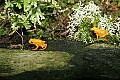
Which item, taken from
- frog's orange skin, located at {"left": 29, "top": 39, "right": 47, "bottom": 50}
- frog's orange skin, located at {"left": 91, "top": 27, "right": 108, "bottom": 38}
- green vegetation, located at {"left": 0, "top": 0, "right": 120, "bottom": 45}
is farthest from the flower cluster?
frog's orange skin, located at {"left": 29, "top": 39, "right": 47, "bottom": 50}

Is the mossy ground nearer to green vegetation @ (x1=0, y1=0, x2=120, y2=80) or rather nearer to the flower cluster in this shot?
green vegetation @ (x1=0, y1=0, x2=120, y2=80)

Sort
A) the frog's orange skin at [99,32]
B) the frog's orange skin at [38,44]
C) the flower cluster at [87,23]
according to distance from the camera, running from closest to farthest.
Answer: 1. the frog's orange skin at [38,44]
2. the frog's orange skin at [99,32]
3. the flower cluster at [87,23]

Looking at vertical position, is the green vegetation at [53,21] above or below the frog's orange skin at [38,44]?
above

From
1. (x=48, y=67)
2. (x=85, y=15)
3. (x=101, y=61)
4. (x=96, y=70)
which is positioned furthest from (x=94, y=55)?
(x=85, y=15)

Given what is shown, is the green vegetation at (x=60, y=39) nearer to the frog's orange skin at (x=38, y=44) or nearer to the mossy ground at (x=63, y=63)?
the mossy ground at (x=63, y=63)

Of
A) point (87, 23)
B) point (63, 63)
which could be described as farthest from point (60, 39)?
point (63, 63)

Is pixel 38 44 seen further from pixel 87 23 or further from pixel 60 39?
pixel 87 23

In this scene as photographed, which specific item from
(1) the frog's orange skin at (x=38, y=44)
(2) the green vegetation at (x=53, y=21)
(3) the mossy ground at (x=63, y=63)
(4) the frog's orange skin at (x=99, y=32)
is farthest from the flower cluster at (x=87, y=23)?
(1) the frog's orange skin at (x=38, y=44)
